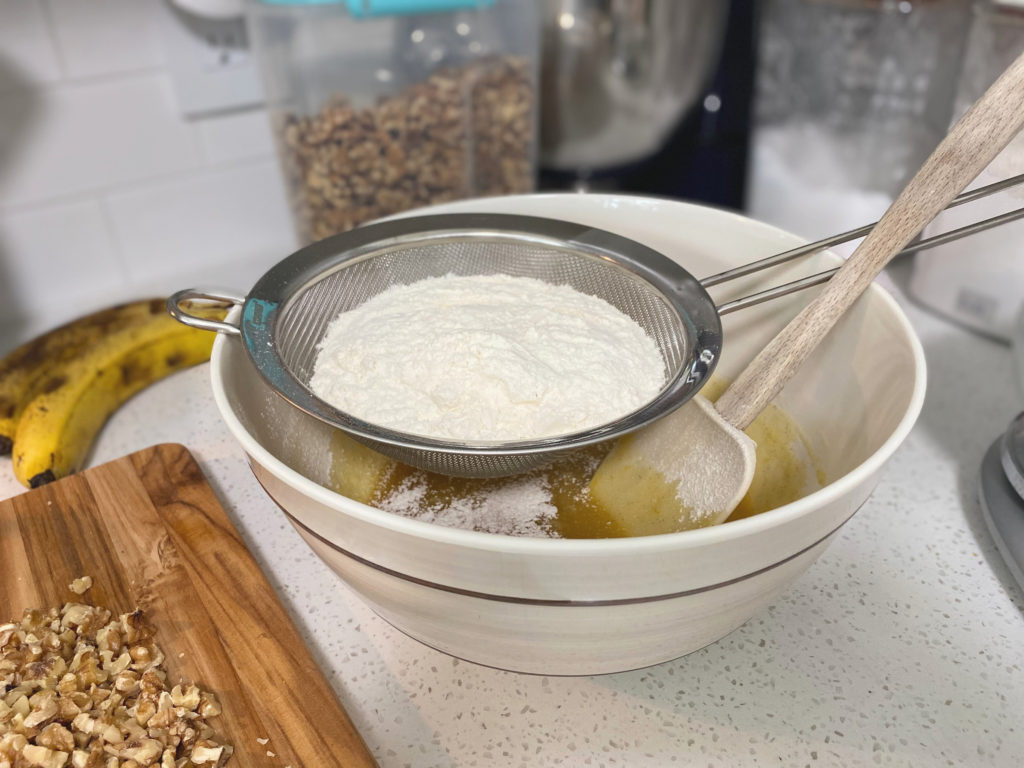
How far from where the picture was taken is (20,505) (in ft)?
1.90

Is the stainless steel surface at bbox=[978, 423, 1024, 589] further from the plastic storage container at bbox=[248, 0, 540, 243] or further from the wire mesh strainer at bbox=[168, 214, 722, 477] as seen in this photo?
the plastic storage container at bbox=[248, 0, 540, 243]

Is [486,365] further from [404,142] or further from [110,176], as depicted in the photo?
[110,176]

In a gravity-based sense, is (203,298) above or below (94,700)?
above

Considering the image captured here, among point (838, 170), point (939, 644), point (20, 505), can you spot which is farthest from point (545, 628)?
point (838, 170)

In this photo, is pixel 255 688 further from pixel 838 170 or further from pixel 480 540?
pixel 838 170

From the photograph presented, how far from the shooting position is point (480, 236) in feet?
2.04

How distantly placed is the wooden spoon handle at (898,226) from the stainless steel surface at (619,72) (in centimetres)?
54

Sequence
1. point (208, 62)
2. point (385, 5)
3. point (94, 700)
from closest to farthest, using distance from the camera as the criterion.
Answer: point (94, 700)
point (385, 5)
point (208, 62)

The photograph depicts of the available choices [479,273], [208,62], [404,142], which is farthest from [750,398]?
[208,62]

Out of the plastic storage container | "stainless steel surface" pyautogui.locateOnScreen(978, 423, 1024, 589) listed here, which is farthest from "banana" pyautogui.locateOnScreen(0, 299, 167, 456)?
"stainless steel surface" pyautogui.locateOnScreen(978, 423, 1024, 589)

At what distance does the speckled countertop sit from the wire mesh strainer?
0.13m

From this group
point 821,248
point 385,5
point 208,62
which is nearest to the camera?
point 821,248

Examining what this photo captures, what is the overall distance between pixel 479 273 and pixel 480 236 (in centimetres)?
3

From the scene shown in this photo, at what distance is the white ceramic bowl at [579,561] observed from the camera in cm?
35
